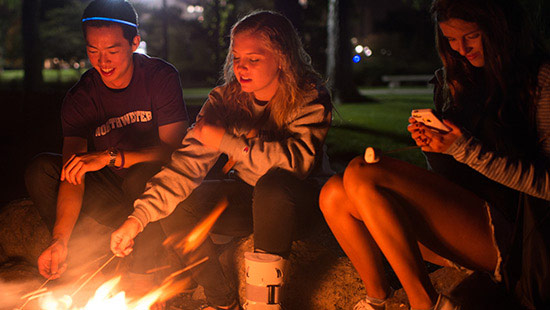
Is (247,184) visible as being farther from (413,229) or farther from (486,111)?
(486,111)

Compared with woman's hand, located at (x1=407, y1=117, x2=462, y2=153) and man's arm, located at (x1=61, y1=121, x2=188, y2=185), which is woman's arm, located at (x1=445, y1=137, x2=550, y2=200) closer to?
woman's hand, located at (x1=407, y1=117, x2=462, y2=153)

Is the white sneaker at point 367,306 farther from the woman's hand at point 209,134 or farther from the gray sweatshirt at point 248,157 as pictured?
the woman's hand at point 209,134

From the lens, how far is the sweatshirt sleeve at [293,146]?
279cm

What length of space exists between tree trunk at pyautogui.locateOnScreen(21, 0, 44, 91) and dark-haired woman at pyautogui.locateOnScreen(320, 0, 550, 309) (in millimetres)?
15692

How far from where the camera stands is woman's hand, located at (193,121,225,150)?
2.90 m

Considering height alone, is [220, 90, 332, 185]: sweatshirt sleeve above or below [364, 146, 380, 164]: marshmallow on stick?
below

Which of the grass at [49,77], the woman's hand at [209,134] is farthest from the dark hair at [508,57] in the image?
the grass at [49,77]

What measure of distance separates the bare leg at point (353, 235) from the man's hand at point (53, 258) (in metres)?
1.52

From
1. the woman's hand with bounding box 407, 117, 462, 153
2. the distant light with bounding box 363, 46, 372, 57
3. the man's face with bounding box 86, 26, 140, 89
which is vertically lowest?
the distant light with bounding box 363, 46, 372, 57

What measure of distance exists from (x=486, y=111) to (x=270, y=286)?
1312 mm

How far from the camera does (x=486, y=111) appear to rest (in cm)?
253

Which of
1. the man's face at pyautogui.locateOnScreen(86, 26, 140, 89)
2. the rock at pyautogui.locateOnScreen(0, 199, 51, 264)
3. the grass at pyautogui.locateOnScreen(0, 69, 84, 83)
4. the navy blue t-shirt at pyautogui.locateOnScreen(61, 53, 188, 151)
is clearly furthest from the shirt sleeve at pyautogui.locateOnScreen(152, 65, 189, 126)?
the grass at pyautogui.locateOnScreen(0, 69, 84, 83)

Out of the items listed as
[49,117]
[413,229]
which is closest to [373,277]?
[413,229]

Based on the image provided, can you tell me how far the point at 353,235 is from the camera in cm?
257
